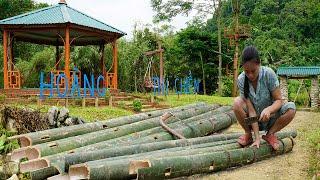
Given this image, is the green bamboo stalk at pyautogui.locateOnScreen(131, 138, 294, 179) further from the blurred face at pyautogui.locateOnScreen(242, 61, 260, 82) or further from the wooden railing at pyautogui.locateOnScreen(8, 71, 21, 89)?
the wooden railing at pyautogui.locateOnScreen(8, 71, 21, 89)

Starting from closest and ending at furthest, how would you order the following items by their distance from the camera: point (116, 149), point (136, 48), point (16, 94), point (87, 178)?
1. point (87, 178)
2. point (116, 149)
3. point (16, 94)
4. point (136, 48)

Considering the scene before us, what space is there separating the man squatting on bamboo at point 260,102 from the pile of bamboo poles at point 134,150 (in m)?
0.32

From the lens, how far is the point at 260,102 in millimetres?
5891

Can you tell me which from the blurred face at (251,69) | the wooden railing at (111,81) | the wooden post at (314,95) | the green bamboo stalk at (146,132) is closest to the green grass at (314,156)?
the blurred face at (251,69)

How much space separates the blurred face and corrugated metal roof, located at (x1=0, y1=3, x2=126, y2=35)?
359 inches

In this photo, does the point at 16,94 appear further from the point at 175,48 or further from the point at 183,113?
the point at 175,48

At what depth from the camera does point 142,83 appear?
23.3 metres

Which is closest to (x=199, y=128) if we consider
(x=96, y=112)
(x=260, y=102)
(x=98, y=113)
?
(x=260, y=102)

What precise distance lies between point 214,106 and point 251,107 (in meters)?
4.51

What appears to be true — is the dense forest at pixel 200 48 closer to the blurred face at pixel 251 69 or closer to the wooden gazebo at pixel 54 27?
the wooden gazebo at pixel 54 27

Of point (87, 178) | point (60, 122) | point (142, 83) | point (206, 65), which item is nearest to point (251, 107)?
point (87, 178)

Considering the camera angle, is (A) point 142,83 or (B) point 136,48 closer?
(A) point 142,83

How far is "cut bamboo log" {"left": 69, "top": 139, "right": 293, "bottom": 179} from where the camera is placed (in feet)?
15.3

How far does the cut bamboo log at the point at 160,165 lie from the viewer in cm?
467
